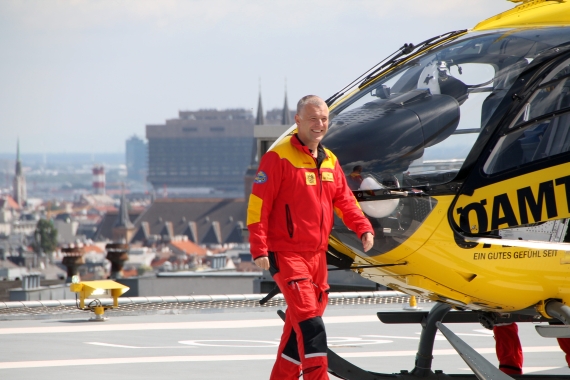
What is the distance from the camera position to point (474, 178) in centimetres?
468

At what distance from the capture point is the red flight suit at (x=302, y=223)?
14.9 feet

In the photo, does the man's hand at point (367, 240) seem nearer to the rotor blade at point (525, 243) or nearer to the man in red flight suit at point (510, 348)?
the rotor blade at point (525, 243)

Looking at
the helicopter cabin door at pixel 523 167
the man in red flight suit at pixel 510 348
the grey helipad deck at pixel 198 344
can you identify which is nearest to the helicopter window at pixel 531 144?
the helicopter cabin door at pixel 523 167

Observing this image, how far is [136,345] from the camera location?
7.48m

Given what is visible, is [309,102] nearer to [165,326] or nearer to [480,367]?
[480,367]

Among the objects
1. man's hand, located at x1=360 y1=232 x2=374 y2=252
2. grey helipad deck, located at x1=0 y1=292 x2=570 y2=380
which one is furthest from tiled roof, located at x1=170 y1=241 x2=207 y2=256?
man's hand, located at x1=360 y1=232 x2=374 y2=252

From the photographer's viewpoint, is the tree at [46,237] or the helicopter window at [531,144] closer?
the helicopter window at [531,144]

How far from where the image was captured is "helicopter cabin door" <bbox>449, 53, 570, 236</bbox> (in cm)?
468

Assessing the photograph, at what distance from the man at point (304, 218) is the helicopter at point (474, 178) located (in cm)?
21

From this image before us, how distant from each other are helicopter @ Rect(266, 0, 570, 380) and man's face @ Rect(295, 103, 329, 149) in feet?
0.79

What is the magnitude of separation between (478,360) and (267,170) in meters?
1.54

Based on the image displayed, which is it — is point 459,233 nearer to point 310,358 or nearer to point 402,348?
point 310,358

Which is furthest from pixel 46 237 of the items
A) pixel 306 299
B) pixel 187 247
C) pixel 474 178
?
pixel 474 178

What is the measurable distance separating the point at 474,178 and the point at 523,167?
0.26 metres
